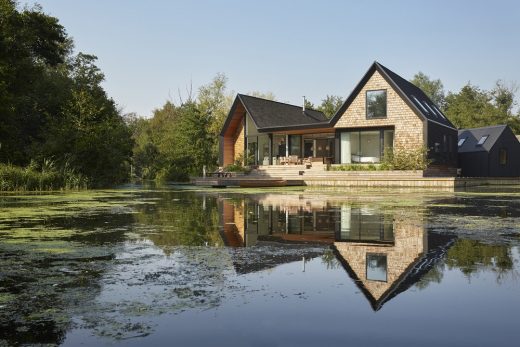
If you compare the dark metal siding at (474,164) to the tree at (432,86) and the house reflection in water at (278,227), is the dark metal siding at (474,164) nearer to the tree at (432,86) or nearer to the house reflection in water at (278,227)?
the house reflection in water at (278,227)

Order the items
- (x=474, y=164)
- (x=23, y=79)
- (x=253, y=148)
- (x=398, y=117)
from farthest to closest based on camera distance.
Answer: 1. (x=253, y=148)
2. (x=474, y=164)
3. (x=398, y=117)
4. (x=23, y=79)

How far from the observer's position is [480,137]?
3847cm

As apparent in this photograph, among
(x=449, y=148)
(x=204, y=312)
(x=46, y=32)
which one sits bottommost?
(x=204, y=312)

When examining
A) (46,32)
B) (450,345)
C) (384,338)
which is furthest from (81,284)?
(46,32)

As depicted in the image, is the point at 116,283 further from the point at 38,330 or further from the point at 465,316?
the point at 465,316

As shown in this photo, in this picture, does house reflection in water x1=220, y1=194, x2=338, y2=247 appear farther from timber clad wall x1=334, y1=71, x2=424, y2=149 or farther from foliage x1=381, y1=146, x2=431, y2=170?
timber clad wall x1=334, y1=71, x2=424, y2=149

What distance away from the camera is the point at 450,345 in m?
2.23

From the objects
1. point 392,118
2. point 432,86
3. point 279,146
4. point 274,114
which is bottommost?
point 279,146

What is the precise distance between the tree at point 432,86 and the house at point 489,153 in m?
53.9

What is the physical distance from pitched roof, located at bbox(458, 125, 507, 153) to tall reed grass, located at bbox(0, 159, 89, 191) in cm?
2996

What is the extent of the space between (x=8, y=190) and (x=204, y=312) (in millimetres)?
19013

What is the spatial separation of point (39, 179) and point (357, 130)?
20276 millimetres

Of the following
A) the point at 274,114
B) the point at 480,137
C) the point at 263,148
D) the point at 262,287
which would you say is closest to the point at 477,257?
the point at 262,287

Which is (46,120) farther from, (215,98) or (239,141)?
(215,98)
